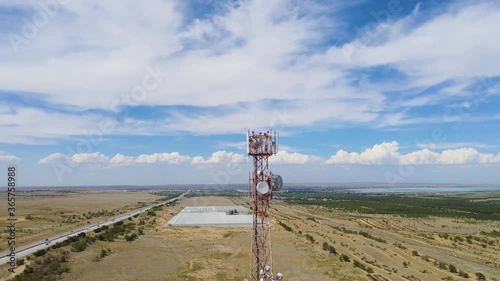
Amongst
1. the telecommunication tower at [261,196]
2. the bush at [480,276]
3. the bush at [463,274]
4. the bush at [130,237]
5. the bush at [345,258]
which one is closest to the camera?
the telecommunication tower at [261,196]

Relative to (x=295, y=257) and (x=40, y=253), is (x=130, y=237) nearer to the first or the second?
(x=40, y=253)

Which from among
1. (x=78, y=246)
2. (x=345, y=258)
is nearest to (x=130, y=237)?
(x=78, y=246)

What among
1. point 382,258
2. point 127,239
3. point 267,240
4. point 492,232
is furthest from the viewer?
point 492,232

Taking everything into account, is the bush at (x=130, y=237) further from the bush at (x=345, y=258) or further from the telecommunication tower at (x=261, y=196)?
the telecommunication tower at (x=261, y=196)

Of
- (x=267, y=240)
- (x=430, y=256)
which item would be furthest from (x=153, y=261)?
(x=430, y=256)

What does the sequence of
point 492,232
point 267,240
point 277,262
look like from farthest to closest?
1. point 492,232
2. point 277,262
3. point 267,240

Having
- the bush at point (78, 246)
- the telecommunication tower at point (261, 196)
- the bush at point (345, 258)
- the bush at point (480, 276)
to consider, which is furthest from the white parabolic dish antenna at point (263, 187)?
the bush at point (78, 246)

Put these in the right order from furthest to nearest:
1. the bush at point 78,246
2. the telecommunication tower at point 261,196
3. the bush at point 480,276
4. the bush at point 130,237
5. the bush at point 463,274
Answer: the bush at point 130,237
the bush at point 78,246
the bush at point 463,274
the bush at point 480,276
the telecommunication tower at point 261,196

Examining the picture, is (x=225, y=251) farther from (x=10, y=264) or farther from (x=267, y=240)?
(x=267, y=240)
